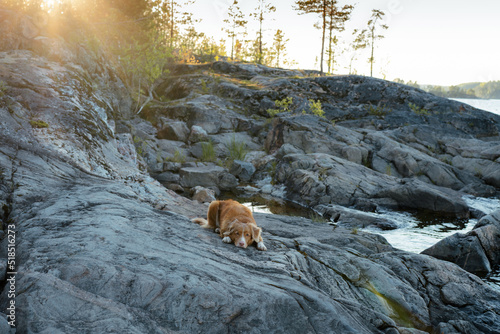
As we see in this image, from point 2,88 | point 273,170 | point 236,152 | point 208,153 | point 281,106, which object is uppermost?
point 281,106

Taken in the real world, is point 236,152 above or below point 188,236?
above

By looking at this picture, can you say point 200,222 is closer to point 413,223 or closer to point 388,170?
point 413,223

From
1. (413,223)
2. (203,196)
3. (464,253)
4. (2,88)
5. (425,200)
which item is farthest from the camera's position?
(425,200)

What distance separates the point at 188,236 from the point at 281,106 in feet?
85.6

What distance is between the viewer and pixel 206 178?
666 inches

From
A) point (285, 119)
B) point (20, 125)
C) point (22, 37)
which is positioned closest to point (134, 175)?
point (20, 125)

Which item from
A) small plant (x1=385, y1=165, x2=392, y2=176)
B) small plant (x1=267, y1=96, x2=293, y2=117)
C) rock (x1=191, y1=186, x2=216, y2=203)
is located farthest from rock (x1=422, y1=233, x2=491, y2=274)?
small plant (x1=267, y1=96, x2=293, y2=117)

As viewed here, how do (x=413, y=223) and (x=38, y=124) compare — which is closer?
(x=38, y=124)

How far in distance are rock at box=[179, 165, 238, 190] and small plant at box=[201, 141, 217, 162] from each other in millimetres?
3337

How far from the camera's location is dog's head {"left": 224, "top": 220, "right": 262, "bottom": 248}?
215 inches

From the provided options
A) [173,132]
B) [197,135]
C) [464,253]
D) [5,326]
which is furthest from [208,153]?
[5,326]

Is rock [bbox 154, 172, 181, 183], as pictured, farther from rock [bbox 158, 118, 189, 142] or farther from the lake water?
rock [bbox 158, 118, 189, 142]

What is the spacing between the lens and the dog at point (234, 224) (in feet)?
18.1

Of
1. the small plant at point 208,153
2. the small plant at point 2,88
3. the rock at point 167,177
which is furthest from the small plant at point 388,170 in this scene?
the small plant at point 2,88
